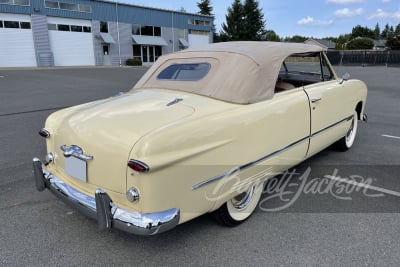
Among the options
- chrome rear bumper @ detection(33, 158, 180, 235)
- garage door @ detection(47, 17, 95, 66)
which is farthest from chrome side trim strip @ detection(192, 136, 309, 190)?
garage door @ detection(47, 17, 95, 66)

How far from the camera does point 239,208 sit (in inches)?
112

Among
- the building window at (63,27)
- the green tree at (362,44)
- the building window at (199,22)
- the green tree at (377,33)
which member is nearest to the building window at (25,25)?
the building window at (63,27)

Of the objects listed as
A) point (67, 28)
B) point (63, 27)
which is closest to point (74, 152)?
point (63, 27)

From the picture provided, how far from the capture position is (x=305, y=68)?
456cm

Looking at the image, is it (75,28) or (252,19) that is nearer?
(75,28)

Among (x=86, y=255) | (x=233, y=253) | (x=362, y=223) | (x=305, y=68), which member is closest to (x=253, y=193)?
(x=233, y=253)

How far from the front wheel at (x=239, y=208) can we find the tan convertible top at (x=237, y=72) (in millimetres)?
856

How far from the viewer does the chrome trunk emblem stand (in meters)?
2.32

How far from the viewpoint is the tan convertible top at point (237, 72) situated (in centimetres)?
279

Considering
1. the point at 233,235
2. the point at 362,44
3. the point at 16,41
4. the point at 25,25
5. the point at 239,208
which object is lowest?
the point at 233,235

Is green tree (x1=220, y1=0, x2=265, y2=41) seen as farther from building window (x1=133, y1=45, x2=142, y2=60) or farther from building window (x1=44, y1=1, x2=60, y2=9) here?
building window (x1=44, y1=1, x2=60, y2=9)

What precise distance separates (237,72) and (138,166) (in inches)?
54.8

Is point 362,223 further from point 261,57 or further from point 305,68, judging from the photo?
point 305,68

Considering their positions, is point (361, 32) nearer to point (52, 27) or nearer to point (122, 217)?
point (52, 27)
